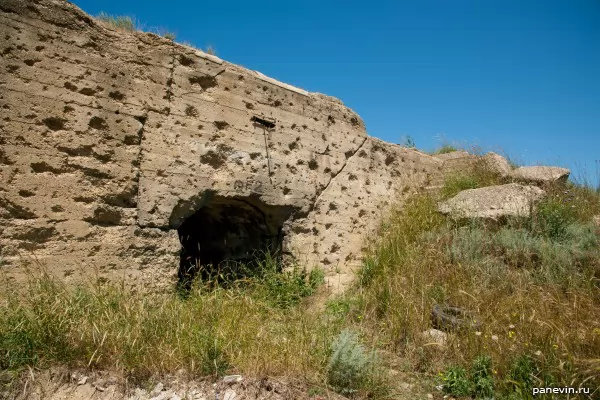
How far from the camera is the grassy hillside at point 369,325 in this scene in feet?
10.1

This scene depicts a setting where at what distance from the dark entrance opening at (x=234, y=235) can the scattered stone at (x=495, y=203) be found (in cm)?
246

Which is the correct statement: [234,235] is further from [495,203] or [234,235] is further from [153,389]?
[495,203]

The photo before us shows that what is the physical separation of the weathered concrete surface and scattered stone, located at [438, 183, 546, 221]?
166 cm

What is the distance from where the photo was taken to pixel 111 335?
3127 mm

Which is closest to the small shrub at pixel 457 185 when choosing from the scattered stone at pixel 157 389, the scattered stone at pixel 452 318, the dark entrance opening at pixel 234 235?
the dark entrance opening at pixel 234 235

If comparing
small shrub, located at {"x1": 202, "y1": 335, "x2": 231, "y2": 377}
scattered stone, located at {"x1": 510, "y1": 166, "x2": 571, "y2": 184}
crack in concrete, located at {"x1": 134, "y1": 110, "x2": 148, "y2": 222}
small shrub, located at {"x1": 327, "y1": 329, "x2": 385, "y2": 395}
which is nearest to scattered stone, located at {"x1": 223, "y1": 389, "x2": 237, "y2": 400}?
small shrub, located at {"x1": 202, "y1": 335, "x2": 231, "y2": 377}

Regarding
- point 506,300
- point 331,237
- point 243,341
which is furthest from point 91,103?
point 506,300

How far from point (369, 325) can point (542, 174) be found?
446cm

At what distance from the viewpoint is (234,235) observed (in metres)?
5.77

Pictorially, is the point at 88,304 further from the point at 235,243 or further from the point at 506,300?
the point at 506,300

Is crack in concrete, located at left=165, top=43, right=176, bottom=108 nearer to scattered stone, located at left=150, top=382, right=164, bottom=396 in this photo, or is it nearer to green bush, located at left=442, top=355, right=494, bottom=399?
scattered stone, located at left=150, top=382, right=164, bottom=396

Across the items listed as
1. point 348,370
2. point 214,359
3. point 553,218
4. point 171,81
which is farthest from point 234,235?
point 553,218

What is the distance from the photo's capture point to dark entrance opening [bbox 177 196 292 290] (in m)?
5.40

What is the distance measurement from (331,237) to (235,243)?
4.12ft
